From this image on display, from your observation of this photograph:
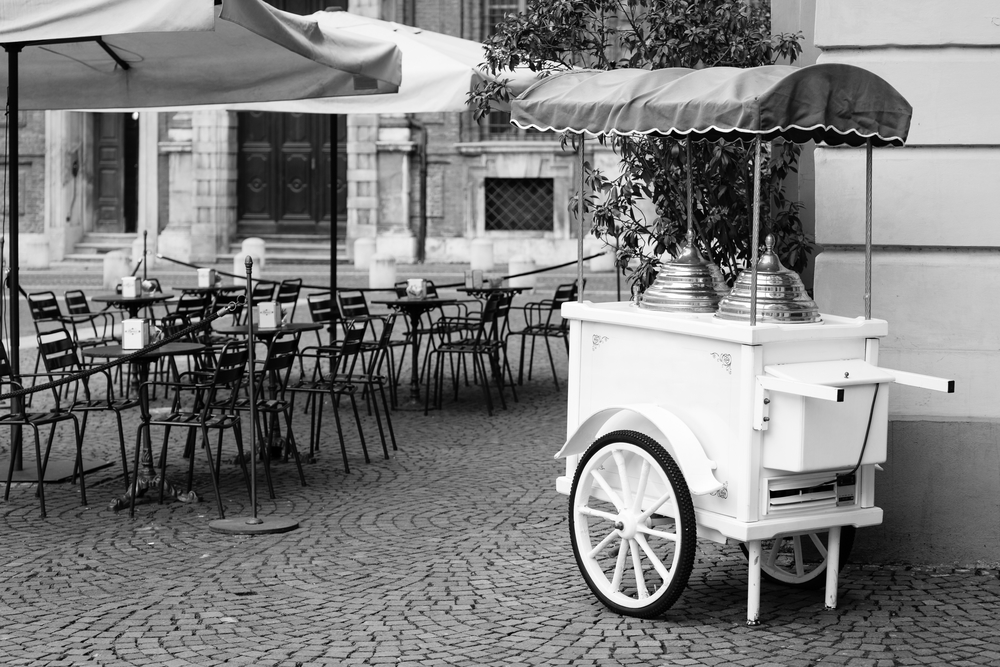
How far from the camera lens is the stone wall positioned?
601cm

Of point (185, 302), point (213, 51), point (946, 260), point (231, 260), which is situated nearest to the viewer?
point (946, 260)

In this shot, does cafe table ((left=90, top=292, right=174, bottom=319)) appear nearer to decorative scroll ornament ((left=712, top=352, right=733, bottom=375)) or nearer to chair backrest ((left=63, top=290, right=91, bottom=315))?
chair backrest ((left=63, top=290, right=91, bottom=315))

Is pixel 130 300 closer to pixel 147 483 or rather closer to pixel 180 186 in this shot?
pixel 147 483

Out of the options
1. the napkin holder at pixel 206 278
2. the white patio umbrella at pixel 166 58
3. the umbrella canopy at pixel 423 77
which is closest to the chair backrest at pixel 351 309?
the umbrella canopy at pixel 423 77

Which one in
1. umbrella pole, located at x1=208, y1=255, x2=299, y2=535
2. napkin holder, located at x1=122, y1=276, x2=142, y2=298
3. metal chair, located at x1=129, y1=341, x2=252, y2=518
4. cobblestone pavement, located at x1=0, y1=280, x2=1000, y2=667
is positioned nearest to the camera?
cobblestone pavement, located at x1=0, y1=280, x2=1000, y2=667

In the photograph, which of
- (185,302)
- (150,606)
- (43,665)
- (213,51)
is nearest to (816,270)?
(150,606)

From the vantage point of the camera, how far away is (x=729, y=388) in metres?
5.02

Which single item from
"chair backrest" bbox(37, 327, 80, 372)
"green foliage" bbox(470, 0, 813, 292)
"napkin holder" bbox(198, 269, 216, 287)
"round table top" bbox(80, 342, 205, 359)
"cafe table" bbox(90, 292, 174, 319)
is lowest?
"chair backrest" bbox(37, 327, 80, 372)

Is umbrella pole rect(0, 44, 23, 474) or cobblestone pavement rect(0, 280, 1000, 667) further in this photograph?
umbrella pole rect(0, 44, 23, 474)

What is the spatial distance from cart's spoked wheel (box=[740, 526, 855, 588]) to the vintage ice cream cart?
10 mm

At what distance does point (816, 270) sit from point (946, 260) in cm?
59

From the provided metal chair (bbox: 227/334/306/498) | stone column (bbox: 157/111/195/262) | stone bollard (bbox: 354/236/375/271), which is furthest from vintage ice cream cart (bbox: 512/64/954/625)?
stone column (bbox: 157/111/195/262)

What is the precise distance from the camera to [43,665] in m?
4.71

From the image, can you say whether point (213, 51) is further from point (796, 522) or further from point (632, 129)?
point (796, 522)
